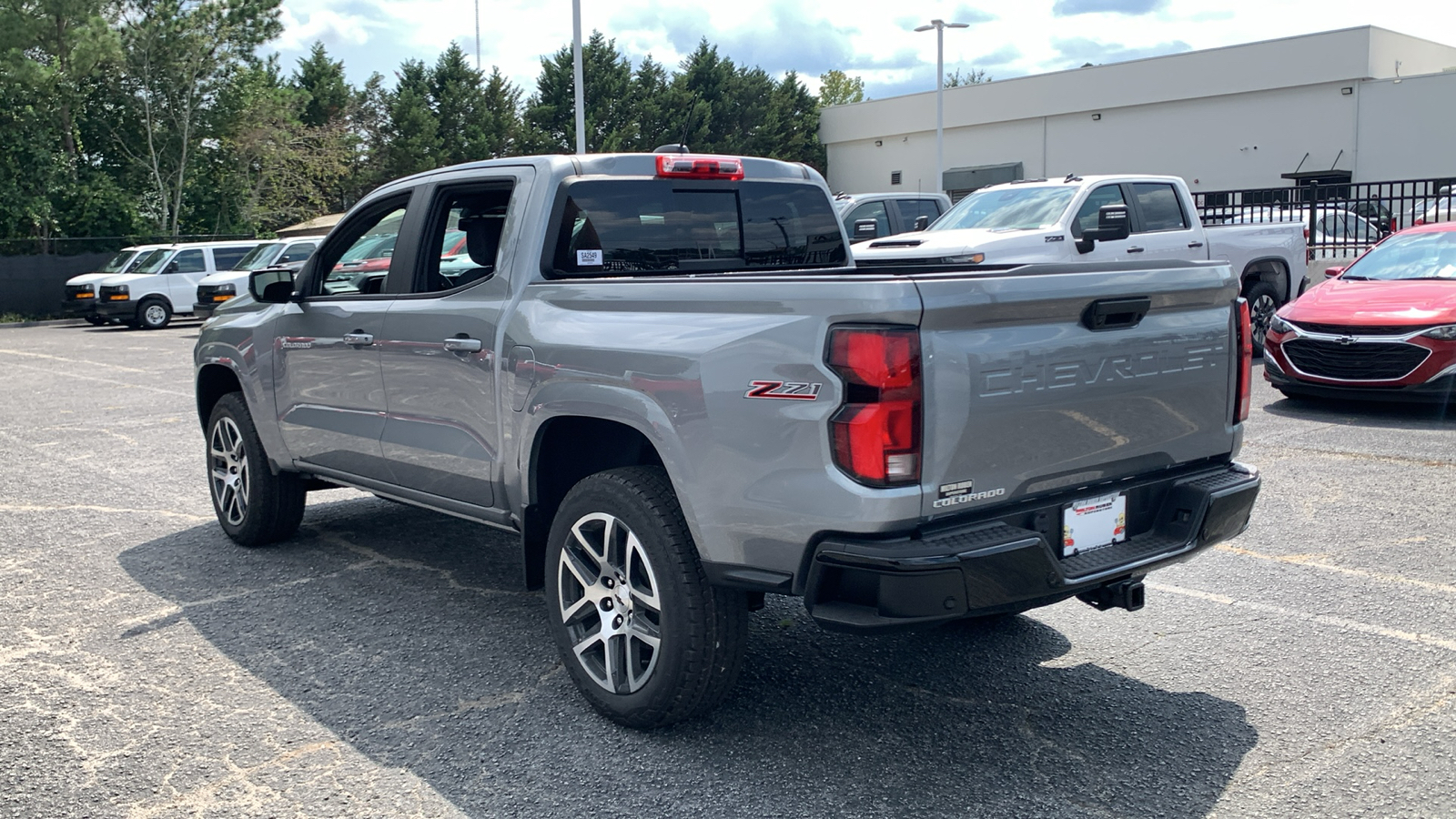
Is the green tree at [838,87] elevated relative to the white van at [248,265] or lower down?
elevated

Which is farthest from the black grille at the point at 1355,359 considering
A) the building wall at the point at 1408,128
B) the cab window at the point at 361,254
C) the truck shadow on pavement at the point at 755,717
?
the building wall at the point at 1408,128

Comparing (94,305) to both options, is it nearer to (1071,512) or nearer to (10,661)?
(10,661)

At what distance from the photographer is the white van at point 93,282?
2625cm

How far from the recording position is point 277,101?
39.0 metres

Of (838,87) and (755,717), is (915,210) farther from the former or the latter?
(838,87)

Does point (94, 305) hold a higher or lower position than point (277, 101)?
lower

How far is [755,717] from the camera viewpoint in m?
4.07

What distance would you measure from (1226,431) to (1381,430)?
20.1 feet

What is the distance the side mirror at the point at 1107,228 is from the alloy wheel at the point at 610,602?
8.18 m

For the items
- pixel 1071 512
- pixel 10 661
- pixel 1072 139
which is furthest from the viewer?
pixel 1072 139

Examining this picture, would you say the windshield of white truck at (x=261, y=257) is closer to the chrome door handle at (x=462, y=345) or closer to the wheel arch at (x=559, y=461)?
the chrome door handle at (x=462, y=345)

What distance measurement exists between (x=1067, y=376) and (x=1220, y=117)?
145 feet

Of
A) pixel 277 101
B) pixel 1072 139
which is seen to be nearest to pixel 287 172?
pixel 277 101

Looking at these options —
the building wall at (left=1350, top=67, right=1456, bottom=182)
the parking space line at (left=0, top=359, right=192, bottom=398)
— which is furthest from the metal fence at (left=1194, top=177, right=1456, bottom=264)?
the building wall at (left=1350, top=67, right=1456, bottom=182)
